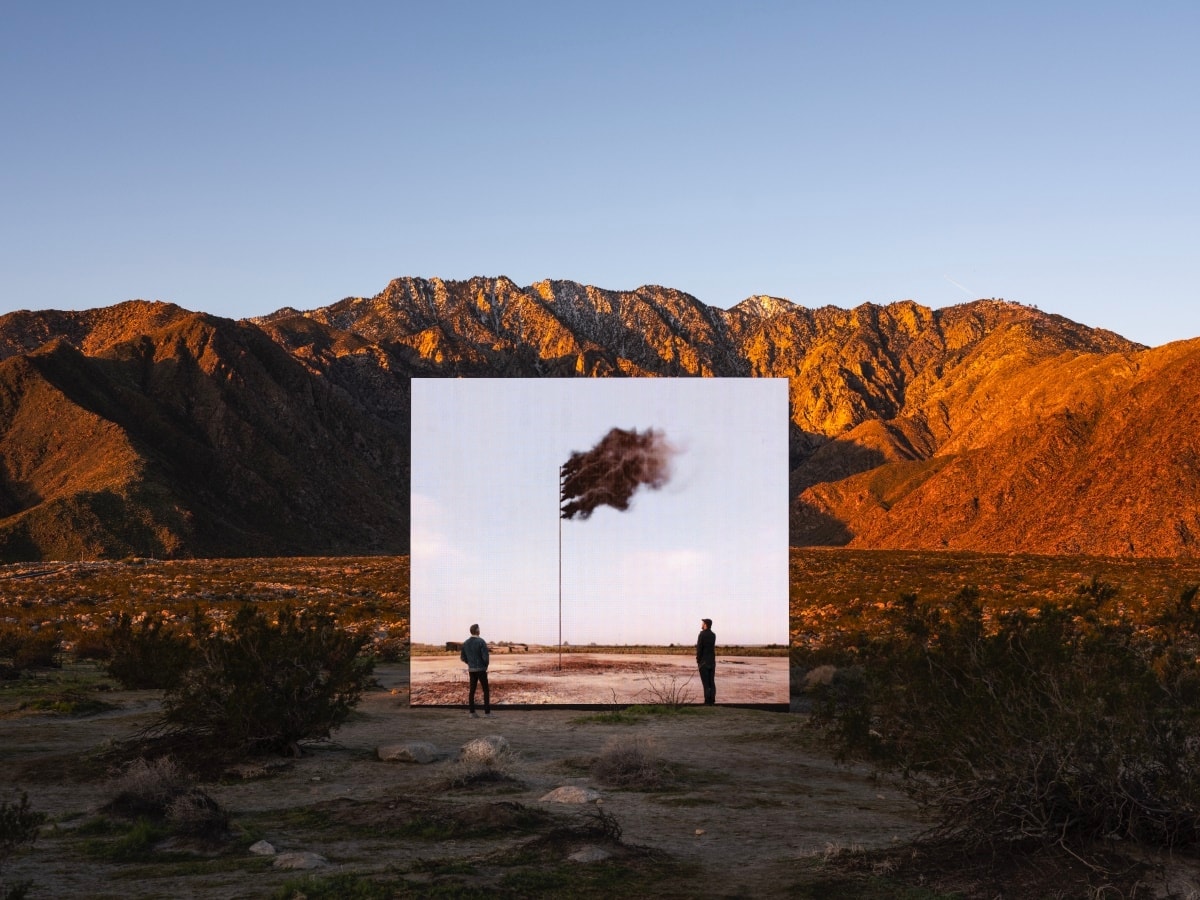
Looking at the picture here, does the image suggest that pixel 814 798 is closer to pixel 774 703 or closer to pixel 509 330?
pixel 774 703

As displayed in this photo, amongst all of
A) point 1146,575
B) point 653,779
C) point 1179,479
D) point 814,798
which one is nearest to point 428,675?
point 653,779

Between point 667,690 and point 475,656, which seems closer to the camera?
point 475,656

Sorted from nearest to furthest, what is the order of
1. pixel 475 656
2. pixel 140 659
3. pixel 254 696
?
pixel 254 696, pixel 475 656, pixel 140 659

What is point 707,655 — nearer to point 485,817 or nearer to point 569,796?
point 569,796

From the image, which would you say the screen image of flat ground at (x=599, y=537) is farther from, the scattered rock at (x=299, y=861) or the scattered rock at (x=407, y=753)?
the scattered rock at (x=299, y=861)

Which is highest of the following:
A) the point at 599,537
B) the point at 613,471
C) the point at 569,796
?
the point at 613,471

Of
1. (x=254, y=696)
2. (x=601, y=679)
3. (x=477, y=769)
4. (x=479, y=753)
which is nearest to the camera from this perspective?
(x=477, y=769)

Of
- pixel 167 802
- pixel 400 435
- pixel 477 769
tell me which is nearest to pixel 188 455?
pixel 400 435
